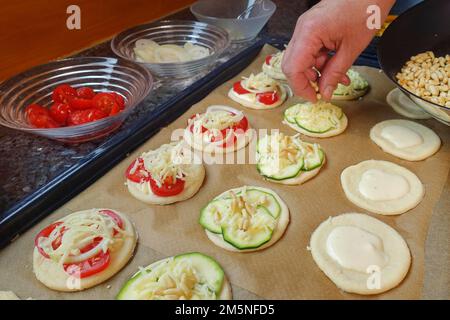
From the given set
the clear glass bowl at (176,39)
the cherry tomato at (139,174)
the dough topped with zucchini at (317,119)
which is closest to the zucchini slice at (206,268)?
the cherry tomato at (139,174)

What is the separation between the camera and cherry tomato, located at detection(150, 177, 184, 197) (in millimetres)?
2248

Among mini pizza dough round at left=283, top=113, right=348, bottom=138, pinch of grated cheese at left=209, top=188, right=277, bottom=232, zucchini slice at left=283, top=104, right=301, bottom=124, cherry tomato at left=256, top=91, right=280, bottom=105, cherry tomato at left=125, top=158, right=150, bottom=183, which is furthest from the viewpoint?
cherry tomato at left=256, top=91, right=280, bottom=105

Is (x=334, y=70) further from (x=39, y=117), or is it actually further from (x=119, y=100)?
(x=39, y=117)

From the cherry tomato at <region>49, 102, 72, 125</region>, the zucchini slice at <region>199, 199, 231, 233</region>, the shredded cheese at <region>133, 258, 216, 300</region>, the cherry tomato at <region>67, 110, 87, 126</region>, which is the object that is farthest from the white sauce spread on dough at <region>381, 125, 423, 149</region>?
the cherry tomato at <region>49, 102, 72, 125</region>

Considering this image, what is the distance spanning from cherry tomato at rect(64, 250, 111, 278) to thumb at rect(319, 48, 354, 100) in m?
1.62

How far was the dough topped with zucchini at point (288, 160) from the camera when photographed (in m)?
2.43

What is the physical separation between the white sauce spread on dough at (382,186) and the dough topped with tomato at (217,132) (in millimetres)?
818

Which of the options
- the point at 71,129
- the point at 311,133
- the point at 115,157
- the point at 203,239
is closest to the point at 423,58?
the point at 311,133

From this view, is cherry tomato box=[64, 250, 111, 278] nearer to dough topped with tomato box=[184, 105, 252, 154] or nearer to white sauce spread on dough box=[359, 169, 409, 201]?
dough topped with tomato box=[184, 105, 252, 154]

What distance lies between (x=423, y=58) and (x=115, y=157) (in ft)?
7.28

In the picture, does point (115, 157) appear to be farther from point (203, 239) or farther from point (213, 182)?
point (203, 239)

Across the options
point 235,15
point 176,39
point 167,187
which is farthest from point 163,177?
point 235,15

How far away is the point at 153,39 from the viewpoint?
3.53 m

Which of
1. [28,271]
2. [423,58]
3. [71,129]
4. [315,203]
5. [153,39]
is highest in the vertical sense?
[423,58]
